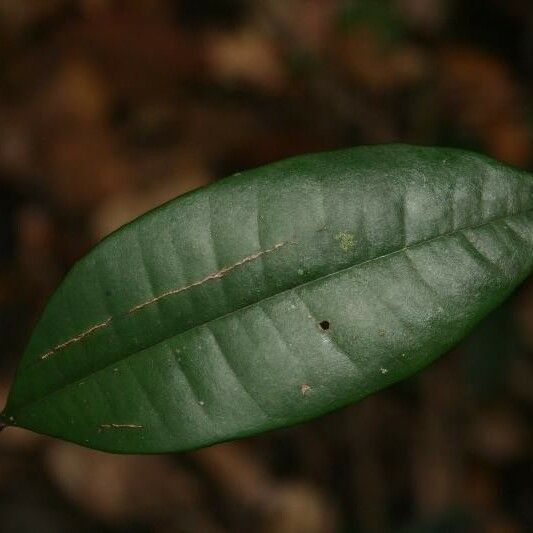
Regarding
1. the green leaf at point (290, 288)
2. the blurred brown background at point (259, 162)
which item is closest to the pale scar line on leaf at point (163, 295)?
the green leaf at point (290, 288)

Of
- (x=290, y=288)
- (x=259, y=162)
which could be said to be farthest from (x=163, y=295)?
(x=259, y=162)

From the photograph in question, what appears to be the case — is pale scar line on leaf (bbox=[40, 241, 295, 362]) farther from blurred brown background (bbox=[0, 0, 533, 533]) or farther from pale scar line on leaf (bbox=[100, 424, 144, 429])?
blurred brown background (bbox=[0, 0, 533, 533])

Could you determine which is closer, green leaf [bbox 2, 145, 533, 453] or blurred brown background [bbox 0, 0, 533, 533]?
green leaf [bbox 2, 145, 533, 453]

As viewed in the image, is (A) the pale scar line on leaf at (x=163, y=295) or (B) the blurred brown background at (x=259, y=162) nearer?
(A) the pale scar line on leaf at (x=163, y=295)

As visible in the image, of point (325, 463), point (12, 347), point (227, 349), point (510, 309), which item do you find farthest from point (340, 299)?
point (12, 347)

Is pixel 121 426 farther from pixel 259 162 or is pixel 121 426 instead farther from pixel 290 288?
pixel 259 162

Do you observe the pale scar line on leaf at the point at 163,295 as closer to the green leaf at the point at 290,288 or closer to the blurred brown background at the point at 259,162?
the green leaf at the point at 290,288

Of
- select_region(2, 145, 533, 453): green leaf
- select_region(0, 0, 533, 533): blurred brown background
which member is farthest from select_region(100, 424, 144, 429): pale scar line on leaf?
select_region(0, 0, 533, 533): blurred brown background

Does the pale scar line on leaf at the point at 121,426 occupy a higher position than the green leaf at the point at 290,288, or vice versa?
the green leaf at the point at 290,288
